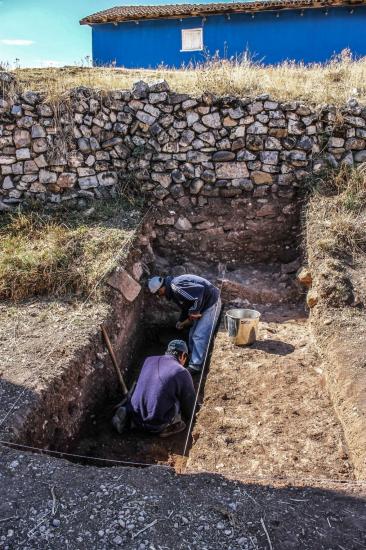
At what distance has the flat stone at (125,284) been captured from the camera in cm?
614

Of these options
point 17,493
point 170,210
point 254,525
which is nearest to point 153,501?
point 254,525

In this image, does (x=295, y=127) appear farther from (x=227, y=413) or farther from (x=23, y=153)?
(x=227, y=413)

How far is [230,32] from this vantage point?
46.0 ft

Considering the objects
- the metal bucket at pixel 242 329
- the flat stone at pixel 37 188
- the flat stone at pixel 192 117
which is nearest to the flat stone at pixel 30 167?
the flat stone at pixel 37 188

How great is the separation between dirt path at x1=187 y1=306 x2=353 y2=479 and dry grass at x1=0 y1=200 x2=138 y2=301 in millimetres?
1904

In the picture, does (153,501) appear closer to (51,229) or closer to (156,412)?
(156,412)

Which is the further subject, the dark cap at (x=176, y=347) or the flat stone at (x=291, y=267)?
the flat stone at (x=291, y=267)

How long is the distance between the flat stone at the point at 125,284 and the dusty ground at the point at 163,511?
3013 millimetres

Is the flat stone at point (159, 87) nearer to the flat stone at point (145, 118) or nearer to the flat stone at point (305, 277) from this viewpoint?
the flat stone at point (145, 118)

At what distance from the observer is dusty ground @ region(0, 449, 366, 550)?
2.73m

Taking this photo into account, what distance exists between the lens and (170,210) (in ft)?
24.9

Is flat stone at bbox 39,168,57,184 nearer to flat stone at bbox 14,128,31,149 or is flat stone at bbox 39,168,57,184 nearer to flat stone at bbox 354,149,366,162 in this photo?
flat stone at bbox 14,128,31,149

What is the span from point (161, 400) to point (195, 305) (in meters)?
1.71

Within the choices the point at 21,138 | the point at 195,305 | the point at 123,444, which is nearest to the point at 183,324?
the point at 195,305
